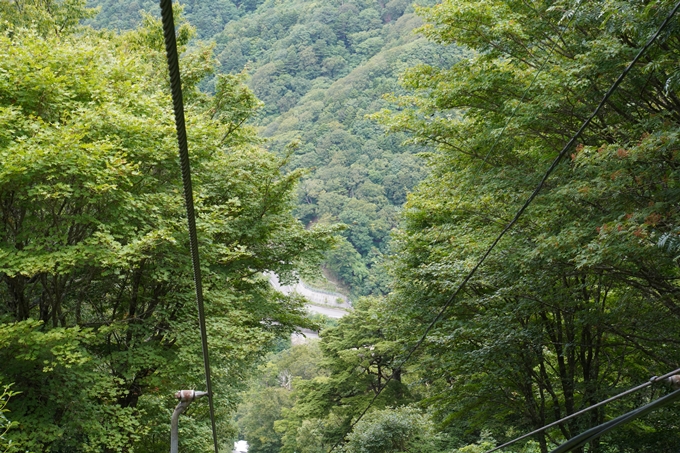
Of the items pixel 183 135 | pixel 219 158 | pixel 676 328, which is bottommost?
pixel 676 328

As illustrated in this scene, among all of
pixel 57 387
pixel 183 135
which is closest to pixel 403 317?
pixel 57 387

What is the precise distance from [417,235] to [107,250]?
626 cm

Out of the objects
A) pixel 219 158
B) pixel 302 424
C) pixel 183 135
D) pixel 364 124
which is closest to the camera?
pixel 183 135

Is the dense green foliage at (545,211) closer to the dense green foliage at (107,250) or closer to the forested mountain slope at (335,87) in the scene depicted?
the dense green foliage at (107,250)

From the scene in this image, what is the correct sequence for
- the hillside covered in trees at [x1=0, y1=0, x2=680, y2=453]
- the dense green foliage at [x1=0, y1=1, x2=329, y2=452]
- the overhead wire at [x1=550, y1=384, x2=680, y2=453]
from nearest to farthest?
the overhead wire at [x1=550, y1=384, x2=680, y2=453] → the hillside covered in trees at [x1=0, y1=0, x2=680, y2=453] → the dense green foliage at [x1=0, y1=1, x2=329, y2=452]

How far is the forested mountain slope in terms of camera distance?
61.6 metres

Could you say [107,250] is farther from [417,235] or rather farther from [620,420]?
[620,420]

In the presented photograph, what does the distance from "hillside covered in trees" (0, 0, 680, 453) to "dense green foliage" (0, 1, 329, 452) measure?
50 mm

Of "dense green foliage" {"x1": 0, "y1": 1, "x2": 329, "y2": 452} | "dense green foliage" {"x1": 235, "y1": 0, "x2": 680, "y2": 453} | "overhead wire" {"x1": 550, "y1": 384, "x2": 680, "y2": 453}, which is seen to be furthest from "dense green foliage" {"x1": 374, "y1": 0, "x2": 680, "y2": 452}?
"overhead wire" {"x1": 550, "y1": 384, "x2": 680, "y2": 453}

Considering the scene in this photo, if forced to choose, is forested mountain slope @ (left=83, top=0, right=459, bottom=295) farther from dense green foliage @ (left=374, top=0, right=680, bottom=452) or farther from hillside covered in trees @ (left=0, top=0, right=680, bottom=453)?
dense green foliage @ (left=374, top=0, right=680, bottom=452)

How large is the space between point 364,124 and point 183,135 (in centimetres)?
7136

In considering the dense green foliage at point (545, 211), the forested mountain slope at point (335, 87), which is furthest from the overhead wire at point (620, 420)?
the forested mountain slope at point (335, 87)

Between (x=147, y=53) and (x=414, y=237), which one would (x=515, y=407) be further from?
(x=147, y=53)

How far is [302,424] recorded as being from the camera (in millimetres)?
23719
